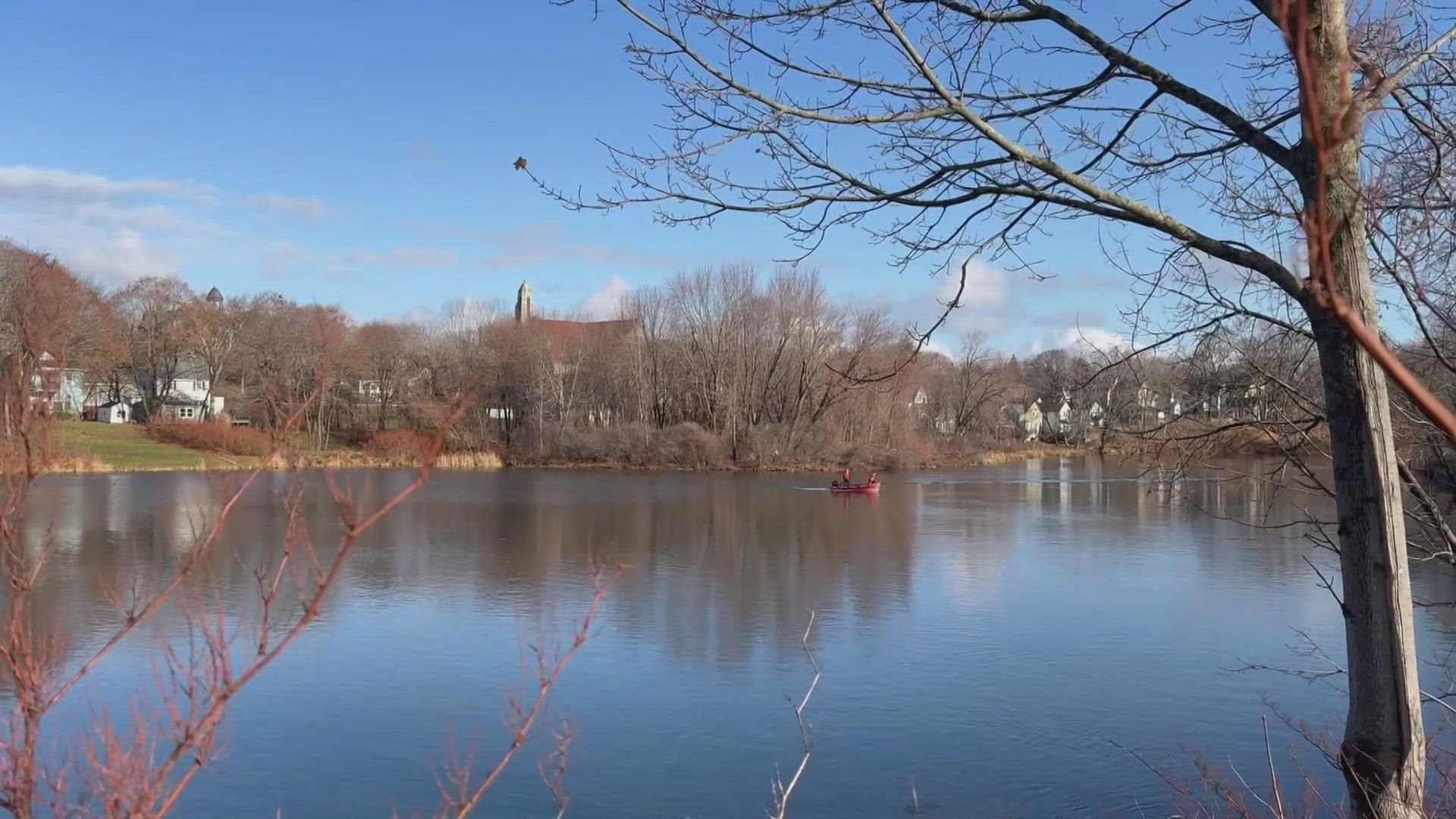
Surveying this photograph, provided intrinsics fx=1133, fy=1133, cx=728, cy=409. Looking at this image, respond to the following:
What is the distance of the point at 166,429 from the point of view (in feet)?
114

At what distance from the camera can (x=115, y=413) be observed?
4922cm

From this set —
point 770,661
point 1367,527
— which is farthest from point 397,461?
point 1367,527

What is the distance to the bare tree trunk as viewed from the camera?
303 centimetres

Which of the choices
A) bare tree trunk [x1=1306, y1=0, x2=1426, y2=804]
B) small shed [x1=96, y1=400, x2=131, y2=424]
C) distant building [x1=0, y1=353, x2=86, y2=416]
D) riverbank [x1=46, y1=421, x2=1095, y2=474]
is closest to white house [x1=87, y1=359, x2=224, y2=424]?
small shed [x1=96, y1=400, x2=131, y2=424]

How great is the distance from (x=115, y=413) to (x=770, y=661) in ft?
157

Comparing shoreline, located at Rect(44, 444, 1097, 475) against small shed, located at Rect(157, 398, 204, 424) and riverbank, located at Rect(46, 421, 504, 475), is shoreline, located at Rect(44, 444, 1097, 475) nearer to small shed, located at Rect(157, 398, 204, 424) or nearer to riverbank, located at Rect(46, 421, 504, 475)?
riverbank, located at Rect(46, 421, 504, 475)

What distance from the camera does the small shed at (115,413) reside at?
48688mm

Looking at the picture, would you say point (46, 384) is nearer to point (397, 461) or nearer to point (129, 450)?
point (397, 461)

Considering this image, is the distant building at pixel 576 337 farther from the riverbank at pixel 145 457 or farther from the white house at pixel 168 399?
the white house at pixel 168 399

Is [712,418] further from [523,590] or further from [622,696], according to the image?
[622,696]

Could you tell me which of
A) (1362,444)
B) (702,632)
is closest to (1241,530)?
(702,632)

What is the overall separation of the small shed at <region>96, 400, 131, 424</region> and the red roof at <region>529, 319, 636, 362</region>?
20.0 meters

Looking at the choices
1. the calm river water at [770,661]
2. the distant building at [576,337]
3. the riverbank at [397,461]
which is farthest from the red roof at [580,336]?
the calm river water at [770,661]

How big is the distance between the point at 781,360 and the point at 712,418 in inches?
119
